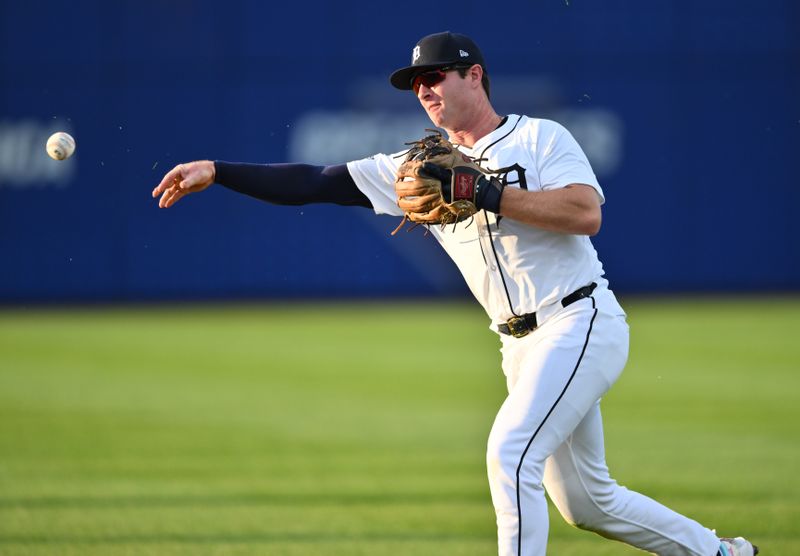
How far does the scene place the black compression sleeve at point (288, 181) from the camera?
5.28 meters

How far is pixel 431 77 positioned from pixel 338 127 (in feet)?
62.9

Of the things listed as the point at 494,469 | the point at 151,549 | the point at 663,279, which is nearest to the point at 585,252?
the point at 494,469

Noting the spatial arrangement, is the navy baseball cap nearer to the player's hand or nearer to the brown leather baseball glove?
the brown leather baseball glove

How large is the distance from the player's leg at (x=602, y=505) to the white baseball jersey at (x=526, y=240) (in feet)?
1.78

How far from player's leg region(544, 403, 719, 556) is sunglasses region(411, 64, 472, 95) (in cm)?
146

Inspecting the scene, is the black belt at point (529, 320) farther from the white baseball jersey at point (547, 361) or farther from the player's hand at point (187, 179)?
the player's hand at point (187, 179)

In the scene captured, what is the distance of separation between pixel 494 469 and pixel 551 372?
44 cm

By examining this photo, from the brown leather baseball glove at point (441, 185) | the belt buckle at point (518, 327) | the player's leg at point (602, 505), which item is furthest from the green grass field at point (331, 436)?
the brown leather baseball glove at point (441, 185)

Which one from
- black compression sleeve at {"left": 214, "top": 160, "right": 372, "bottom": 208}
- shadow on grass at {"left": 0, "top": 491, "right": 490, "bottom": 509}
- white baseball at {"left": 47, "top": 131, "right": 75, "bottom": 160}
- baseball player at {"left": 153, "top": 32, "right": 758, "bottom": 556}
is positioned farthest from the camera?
shadow on grass at {"left": 0, "top": 491, "right": 490, "bottom": 509}

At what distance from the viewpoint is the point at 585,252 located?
497cm

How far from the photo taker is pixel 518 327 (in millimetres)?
4910

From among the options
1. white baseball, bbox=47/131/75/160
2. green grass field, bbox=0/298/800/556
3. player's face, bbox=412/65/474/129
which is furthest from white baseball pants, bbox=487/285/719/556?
white baseball, bbox=47/131/75/160

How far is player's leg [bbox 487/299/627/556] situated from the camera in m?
4.46

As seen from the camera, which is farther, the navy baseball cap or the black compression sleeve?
the black compression sleeve
